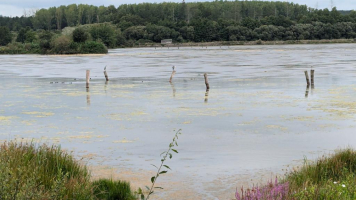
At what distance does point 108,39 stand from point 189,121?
137 metres

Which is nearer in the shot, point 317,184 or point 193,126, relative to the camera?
point 317,184

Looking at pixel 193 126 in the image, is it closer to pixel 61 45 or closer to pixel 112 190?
pixel 112 190

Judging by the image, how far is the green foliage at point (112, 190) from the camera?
465 inches

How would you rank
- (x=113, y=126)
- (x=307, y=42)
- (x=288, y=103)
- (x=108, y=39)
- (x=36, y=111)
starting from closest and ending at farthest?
(x=113, y=126), (x=36, y=111), (x=288, y=103), (x=108, y=39), (x=307, y=42)

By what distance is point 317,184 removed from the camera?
11.1 meters

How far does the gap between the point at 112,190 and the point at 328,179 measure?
180 inches

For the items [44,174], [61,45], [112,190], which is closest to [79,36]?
[61,45]

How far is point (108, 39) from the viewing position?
158 metres

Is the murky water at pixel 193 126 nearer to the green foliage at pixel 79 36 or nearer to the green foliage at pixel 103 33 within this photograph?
the green foliage at pixel 79 36

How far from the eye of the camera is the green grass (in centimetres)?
873

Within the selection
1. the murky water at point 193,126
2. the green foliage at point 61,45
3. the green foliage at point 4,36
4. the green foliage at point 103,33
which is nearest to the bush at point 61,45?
the green foliage at point 61,45

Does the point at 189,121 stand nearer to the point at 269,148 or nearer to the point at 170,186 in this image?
the point at 269,148

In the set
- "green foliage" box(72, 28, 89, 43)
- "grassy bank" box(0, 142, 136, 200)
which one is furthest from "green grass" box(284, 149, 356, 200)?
"green foliage" box(72, 28, 89, 43)

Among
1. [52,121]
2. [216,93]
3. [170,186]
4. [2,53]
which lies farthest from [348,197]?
[2,53]
